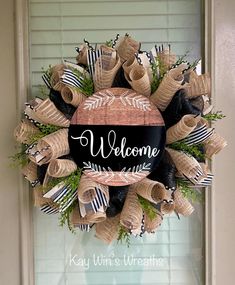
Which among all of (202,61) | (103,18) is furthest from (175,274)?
(103,18)

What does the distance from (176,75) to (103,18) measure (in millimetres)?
243

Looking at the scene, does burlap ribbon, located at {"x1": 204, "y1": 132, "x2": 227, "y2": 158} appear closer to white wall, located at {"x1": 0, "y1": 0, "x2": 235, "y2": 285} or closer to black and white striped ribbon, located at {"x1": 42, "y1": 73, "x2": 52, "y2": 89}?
white wall, located at {"x1": 0, "y1": 0, "x2": 235, "y2": 285}

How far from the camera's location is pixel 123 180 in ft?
3.13

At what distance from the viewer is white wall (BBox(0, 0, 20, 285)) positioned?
1.06 metres

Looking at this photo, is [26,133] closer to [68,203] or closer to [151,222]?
[68,203]

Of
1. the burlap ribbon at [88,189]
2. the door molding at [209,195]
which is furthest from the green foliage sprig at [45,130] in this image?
the door molding at [209,195]

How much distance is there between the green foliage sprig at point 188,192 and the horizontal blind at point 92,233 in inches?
1.6

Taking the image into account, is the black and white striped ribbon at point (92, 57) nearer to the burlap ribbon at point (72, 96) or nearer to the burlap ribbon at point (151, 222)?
the burlap ribbon at point (72, 96)

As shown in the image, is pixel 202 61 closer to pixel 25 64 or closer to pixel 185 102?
pixel 185 102

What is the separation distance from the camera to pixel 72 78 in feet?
3.09

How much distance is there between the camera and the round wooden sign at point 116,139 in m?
0.95

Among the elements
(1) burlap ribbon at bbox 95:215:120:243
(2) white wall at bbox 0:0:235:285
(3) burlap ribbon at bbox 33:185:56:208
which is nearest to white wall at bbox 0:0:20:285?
(2) white wall at bbox 0:0:235:285

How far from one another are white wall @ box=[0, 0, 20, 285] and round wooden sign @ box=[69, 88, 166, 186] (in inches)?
7.5

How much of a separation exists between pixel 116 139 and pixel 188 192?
19 cm
